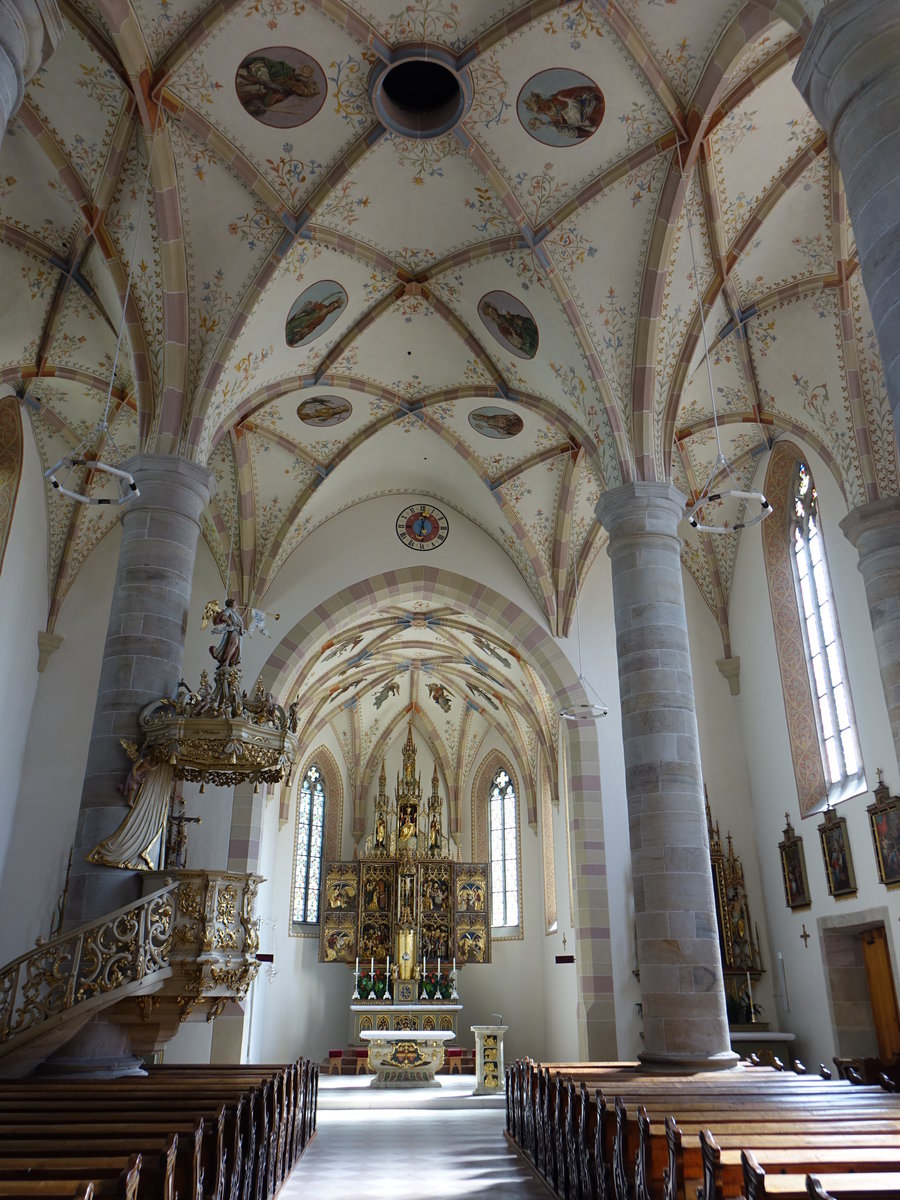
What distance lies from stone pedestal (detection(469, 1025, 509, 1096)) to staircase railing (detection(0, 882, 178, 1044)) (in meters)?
8.55

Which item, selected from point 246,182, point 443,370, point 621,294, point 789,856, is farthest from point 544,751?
point 246,182

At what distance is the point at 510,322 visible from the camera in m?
13.4

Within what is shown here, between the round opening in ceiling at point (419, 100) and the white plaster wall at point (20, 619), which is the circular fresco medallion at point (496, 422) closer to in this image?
the round opening in ceiling at point (419, 100)

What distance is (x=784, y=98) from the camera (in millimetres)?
10305

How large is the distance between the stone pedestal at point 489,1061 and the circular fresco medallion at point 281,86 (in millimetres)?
13603

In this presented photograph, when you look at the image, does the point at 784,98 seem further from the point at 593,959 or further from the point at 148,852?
the point at 593,959

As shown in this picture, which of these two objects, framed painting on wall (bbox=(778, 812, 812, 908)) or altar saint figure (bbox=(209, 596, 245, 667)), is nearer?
altar saint figure (bbox=(209, 596, 245, 667))

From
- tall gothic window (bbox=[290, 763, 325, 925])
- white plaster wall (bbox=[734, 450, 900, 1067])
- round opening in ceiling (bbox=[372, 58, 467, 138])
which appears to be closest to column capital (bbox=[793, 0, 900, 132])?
round opening in ceiling (bbox=[372, 58, 467, 138])

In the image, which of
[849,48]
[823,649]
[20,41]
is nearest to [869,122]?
[849,48]

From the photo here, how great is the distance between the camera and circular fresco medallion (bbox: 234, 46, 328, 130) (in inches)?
399

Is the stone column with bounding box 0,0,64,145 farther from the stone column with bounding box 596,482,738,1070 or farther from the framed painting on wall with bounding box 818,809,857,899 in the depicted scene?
the framed painting on wall with bounding box 818,809,857,899

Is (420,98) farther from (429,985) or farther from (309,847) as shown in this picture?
(309,847)

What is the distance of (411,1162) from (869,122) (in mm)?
9581

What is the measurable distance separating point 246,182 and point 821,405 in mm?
8150
